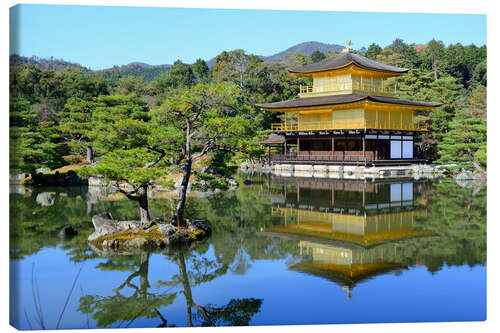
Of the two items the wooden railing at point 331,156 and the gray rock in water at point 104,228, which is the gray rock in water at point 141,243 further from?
the wooden railing at point 331,156

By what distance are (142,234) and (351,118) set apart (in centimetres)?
1963

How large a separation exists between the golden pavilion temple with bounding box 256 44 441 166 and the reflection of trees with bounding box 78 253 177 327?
63.0ft

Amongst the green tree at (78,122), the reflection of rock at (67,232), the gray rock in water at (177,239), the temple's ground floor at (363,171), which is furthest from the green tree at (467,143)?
the green tree at (78,122)

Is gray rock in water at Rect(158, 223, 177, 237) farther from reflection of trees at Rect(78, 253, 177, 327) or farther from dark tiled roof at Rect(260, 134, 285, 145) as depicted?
dark tiled roof at Rect(260, 134, 285, 145)

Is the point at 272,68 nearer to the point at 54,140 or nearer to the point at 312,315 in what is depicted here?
the point at 54,140

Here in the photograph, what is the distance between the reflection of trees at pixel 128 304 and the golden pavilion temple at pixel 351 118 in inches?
756

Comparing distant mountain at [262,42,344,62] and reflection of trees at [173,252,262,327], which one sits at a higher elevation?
distant mountain at [262,42,344,62]

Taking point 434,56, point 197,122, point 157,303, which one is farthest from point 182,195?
point 434,56

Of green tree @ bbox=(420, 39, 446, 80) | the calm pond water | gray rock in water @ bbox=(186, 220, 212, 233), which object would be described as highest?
green tree @ bbox=(420, 39, 446, 80)

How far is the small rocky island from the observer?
8.63 meters

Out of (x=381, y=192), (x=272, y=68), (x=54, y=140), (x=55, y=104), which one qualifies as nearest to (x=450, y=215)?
(x=381, y=192)

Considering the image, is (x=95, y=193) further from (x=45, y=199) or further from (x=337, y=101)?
(x=337, y=101)

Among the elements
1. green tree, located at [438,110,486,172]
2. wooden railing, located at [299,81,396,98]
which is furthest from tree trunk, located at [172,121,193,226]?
wooden railing, located at [299,81,396,98]

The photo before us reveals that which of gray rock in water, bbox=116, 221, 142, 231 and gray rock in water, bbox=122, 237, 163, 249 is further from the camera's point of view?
gray rock in water, bbox=116, 221, 142, 231
